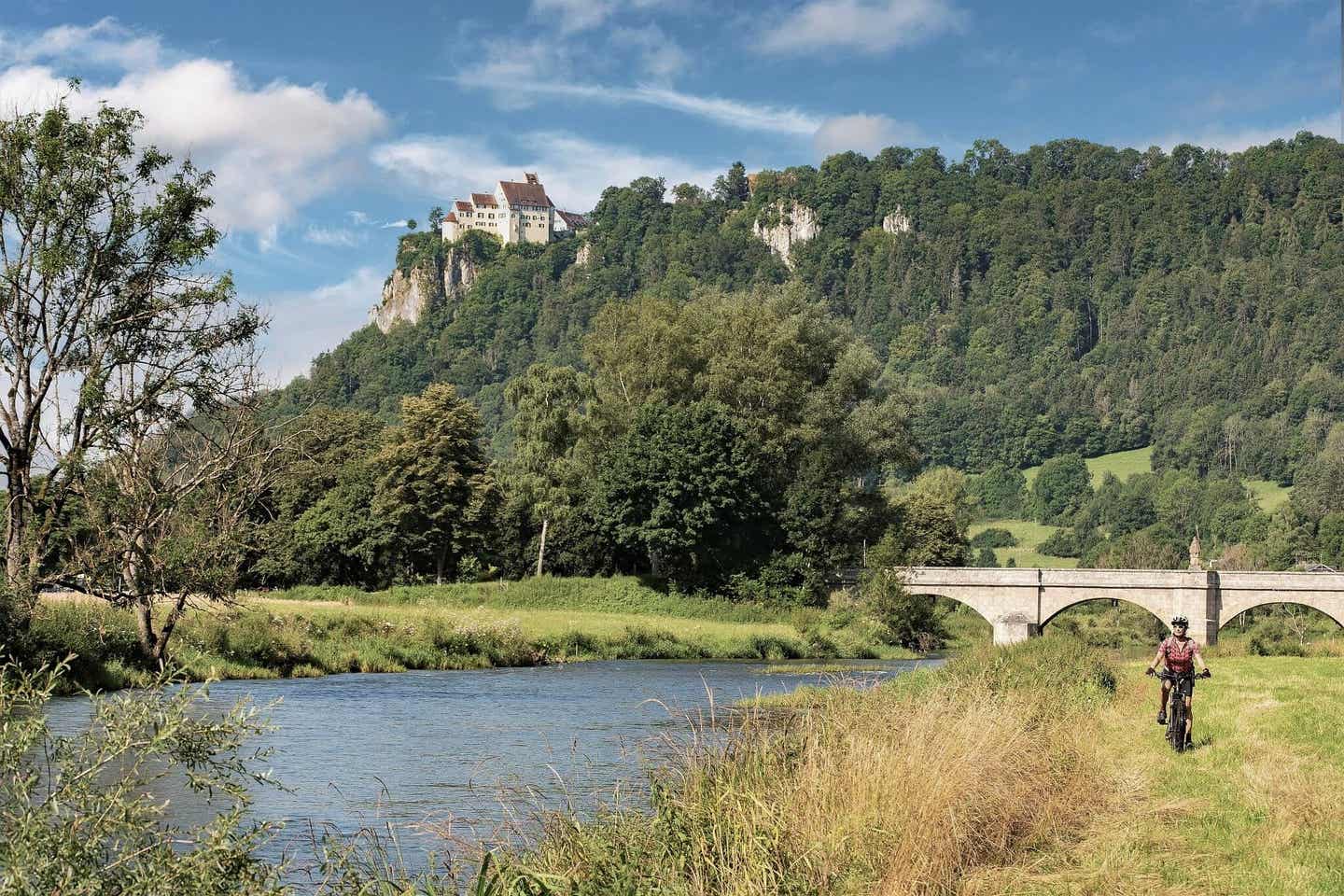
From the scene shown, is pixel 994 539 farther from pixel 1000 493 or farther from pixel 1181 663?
pixel 1181 663

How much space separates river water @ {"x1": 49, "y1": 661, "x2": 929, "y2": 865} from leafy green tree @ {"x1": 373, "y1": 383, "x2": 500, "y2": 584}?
2601 centimetres

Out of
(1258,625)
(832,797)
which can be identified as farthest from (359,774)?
(1258,625)

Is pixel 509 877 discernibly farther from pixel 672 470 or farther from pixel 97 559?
pixel 672 470

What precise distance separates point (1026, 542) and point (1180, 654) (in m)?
139

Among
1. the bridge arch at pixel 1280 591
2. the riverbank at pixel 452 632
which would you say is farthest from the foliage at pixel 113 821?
the bridge arch at pixel 1280 591

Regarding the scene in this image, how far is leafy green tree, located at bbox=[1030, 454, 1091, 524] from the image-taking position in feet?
522

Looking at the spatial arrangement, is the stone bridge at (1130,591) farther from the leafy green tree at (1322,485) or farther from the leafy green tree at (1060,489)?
the leafy green tree at (1060,489)

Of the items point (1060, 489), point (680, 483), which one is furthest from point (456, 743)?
point (1060, 489)

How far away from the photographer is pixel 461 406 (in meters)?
67.4

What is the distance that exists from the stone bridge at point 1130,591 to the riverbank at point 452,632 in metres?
9.12

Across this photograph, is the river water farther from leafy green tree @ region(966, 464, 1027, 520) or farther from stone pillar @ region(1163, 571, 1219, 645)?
leafy green tree @ region(966, 464, 1027, 520)

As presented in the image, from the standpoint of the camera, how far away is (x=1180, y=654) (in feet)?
56.7

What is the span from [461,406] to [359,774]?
49.4m

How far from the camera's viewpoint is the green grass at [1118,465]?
6585 inches
